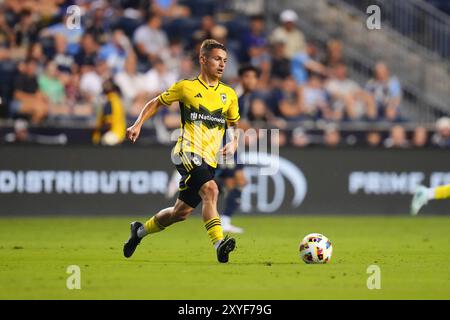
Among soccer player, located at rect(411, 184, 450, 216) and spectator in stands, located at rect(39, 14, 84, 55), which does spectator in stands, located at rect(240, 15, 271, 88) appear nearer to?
spectator in stands, located at rect(39, 14, 84, 55)

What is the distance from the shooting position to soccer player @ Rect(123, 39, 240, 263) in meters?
11.8

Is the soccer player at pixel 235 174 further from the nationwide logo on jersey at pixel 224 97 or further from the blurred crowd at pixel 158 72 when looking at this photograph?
the nationwide logo on jersey at pixel 224 97

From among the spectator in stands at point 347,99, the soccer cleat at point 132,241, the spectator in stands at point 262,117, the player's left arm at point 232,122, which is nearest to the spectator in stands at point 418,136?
the spectator in stands at point 347,99

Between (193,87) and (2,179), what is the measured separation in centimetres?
822

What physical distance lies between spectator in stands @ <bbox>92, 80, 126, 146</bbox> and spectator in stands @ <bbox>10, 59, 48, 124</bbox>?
106 cm

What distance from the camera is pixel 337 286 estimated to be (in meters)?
10.1

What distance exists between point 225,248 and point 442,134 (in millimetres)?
11853

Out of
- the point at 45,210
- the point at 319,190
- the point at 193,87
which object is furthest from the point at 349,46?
the point at 193,87

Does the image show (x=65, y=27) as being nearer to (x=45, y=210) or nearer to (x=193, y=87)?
(x=45, y=210)

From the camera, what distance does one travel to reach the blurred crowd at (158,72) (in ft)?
66.9

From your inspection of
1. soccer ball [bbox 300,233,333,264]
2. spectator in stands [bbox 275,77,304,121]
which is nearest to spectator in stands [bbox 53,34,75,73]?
spectator in stands [bbox 275,77,304,121]

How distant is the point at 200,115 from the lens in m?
12.1

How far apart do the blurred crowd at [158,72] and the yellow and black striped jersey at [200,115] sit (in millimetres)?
7752

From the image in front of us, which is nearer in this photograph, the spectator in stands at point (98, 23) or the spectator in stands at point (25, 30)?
Answer: the spectator in stands at point (25, 30)
